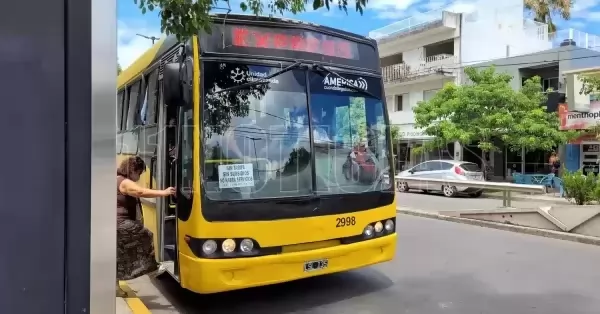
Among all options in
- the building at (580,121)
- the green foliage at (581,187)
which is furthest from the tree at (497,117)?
the green foliage at (581,187)

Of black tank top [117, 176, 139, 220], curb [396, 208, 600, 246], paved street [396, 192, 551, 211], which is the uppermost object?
black tank top [117, 176, 139, 220]

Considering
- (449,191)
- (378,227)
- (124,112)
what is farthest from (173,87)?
(449,191)

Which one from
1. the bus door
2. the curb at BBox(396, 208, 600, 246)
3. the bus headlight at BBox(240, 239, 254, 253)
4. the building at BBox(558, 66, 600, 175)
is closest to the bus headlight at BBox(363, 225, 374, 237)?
A: the bus headlight at BBox(240, 239, 254, 253)

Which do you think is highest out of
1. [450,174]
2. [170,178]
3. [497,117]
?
[497,117]

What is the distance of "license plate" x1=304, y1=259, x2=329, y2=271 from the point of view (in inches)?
200

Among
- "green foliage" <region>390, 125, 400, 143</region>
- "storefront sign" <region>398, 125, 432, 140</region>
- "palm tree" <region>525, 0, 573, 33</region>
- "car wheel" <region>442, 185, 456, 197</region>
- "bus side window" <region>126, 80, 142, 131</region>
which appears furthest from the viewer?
"storefront sign" <region>398, 125, 432, 140</region>

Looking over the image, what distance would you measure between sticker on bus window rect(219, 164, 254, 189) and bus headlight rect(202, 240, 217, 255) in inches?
20.9

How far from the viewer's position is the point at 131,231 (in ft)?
17.3

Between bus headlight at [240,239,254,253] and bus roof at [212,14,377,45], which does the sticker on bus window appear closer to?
bus headlight at [240,239,254,253]

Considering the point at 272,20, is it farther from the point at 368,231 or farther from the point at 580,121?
the point at 580,121

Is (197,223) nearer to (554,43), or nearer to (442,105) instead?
(442,105)

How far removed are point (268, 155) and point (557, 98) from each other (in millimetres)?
20453

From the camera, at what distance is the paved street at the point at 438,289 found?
5535 mm

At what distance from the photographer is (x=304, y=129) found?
5266 millimetres
